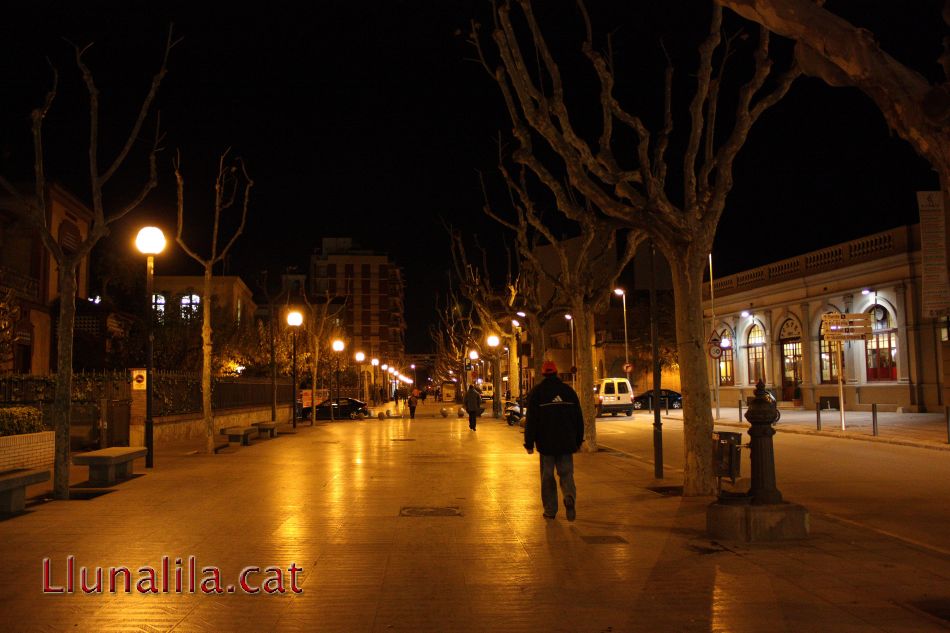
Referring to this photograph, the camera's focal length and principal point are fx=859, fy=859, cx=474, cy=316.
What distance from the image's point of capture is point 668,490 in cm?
1337

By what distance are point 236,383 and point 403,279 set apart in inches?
4667

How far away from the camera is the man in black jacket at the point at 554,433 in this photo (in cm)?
998

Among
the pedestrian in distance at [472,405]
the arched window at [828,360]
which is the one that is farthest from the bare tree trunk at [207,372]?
the arched window at [828,360]

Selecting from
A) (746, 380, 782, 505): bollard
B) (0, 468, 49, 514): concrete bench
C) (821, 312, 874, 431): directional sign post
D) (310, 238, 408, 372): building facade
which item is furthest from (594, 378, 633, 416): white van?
(310, 238, 408, 372): building facade

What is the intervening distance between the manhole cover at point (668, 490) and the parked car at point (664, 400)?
36.2 meters

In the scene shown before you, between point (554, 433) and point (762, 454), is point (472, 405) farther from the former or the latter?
point (762, 454)

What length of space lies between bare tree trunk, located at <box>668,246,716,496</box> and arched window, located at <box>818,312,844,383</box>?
31.7 meters

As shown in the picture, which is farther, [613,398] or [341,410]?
[341,410]

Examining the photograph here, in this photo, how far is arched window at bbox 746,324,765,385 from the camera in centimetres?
4825

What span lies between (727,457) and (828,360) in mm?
33189

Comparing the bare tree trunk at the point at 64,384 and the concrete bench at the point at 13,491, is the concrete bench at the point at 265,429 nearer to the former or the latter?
the bare tree trunk at the point at 64,384

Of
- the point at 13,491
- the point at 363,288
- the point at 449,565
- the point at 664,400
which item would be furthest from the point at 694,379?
the point at 363,288

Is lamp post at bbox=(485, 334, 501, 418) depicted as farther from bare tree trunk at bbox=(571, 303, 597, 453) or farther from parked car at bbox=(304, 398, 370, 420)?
bare tree trunk at bbox=(571, 303, 597, 453)

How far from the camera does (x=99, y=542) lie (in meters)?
9.11
